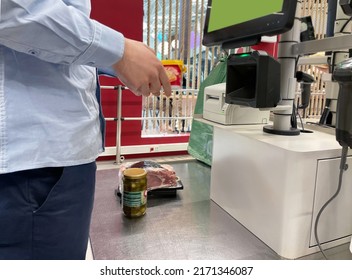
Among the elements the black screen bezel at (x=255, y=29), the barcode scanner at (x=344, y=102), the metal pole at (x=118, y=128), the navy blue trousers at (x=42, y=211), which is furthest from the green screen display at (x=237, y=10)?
the metal pole at (x=118, y=128)

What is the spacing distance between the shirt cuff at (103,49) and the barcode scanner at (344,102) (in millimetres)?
436

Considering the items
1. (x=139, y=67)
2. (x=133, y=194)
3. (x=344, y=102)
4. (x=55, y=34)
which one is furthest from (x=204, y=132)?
(x=55, y=34)

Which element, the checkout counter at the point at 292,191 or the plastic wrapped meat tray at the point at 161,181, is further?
the plastic wrapped meat tray at the point at 161,181

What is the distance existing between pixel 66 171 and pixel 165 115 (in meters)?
2.43

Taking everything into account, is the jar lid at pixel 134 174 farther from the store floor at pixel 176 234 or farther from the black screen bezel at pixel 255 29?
the black screen bezel at pixel 255 29

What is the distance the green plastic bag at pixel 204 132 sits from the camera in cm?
165

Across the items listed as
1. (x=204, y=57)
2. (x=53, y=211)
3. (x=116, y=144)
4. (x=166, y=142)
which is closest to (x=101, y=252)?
(x=53, y=211)

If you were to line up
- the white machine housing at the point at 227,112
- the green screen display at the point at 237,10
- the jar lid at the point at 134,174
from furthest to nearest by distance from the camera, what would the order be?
the white machine housing at the point at 227,112
the jar lid at the point at 134,174
the green screen display at the point at 237,10

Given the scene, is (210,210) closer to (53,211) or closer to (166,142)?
(53,211)

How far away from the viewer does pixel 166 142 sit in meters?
2.79

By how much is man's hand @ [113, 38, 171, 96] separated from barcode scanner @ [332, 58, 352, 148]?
0.37m

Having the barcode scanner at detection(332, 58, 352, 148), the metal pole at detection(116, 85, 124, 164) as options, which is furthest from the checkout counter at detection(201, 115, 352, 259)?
the metal pole at detection(116, 85, 124, 164)

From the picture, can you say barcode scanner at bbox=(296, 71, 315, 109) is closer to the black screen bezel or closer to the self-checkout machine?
the self-checkout machine

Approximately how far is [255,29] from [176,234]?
623 mm
